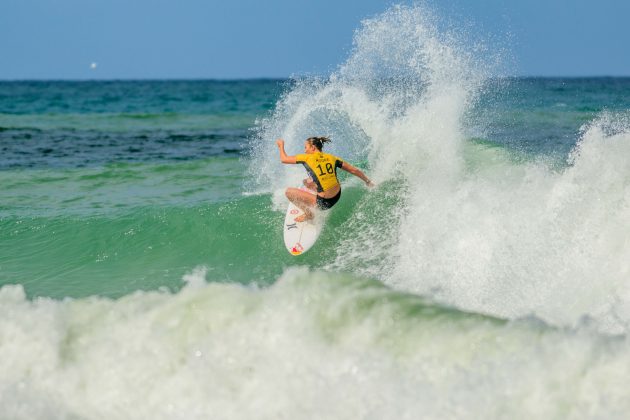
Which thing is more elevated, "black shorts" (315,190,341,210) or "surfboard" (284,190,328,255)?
"black shorts" (315,190,341,210)

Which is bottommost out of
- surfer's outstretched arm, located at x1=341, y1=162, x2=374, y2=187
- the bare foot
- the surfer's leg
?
the bare foot

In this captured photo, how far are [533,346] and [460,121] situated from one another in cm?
748

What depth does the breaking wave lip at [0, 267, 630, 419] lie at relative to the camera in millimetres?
4891

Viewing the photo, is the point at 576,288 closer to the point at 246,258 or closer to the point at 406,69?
the point at 246,258

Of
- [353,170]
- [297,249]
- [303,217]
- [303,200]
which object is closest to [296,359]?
[297,249]

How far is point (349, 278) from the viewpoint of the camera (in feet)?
20.5

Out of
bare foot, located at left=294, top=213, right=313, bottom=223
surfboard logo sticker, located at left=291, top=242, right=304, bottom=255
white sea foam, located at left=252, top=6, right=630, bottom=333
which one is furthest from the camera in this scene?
bare foot, located at left=294, top=213, right=313, bottom=223

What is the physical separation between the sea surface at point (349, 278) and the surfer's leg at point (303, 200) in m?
0.43

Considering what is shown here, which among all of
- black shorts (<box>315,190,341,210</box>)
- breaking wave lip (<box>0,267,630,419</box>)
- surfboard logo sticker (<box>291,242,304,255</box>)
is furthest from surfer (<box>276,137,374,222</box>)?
breaking wave lip (<box>0,267,630,419</box>)

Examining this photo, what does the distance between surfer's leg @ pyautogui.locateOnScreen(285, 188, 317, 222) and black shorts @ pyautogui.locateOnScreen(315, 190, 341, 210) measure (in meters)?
0.07

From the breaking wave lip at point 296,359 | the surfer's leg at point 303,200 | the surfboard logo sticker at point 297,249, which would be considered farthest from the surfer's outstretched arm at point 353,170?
the breaking wave lip at point 296,359

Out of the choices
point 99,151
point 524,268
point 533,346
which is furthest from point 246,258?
point 99,151

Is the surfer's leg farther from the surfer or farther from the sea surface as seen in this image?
the sea surface

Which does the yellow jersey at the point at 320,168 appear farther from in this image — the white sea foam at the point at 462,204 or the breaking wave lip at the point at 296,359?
the breaking wave lip at the point at 296,359
